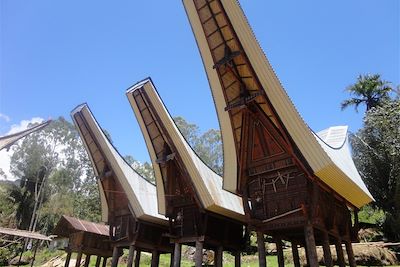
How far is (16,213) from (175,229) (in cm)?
2911

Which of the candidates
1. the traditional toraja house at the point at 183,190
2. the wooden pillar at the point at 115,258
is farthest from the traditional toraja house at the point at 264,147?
the wooden pillar at the point at 115,258

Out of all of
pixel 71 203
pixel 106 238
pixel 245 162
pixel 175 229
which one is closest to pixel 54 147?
pixel 71 203

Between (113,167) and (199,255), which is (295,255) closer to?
(199,255)

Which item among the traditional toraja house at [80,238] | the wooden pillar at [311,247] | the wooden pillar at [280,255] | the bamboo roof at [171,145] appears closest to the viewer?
the wooden pillar at [311,247]

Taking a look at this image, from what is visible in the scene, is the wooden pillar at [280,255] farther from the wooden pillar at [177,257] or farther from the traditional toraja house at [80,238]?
the traditional toraja house at [80,238]

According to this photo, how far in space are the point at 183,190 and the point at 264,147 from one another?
466 centimetres

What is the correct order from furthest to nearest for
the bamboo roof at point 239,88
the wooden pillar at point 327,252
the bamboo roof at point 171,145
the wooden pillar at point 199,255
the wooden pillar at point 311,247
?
1. the bamboo roof at point 171,145
2. the wooden pillar at point 199,255
3. the wooden pillar at point 327,252
4. the bamboo roof at point 239,88
5. the wooden pillar at point 311,247

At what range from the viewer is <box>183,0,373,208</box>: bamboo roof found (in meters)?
10.3

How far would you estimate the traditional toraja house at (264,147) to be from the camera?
34.2 feet

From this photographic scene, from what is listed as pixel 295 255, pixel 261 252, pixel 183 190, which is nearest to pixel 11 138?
pixel 183 190

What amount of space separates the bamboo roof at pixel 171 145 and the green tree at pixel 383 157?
1570cm

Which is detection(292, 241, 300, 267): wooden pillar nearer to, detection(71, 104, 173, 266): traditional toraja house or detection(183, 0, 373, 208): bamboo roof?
detection(183, 0, 373, 208): bamboo roof

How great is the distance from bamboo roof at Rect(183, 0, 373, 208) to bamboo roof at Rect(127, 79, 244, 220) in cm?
134

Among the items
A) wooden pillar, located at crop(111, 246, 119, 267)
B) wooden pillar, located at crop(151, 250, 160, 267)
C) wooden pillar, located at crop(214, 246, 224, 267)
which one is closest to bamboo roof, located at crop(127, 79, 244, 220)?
wooden pillar, located at crop(214, 246, 224, 267)
